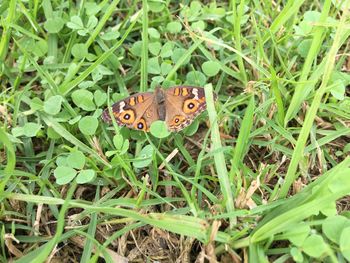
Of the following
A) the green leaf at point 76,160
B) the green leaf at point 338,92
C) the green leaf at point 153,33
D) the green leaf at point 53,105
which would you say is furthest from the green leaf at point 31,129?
the green leaf at point 338,92

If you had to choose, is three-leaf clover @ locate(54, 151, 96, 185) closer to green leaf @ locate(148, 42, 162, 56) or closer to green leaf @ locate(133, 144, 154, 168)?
green leaf @ locate(133, 144, 154, 168)

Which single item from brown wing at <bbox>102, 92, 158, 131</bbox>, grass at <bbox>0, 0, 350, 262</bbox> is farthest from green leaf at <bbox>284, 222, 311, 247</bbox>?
brown wing at <bbox>102, 92, 158, 131</bbox>

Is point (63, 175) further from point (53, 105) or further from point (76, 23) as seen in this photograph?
point (76, 23)

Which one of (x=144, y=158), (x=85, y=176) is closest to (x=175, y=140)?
(x=144, y=158)

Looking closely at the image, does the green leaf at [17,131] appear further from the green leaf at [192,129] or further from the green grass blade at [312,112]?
the green grass blade at [312,112]

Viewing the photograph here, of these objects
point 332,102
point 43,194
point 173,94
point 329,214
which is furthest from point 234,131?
point 43,194

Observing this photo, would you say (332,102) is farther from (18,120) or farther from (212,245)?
(18,120)
